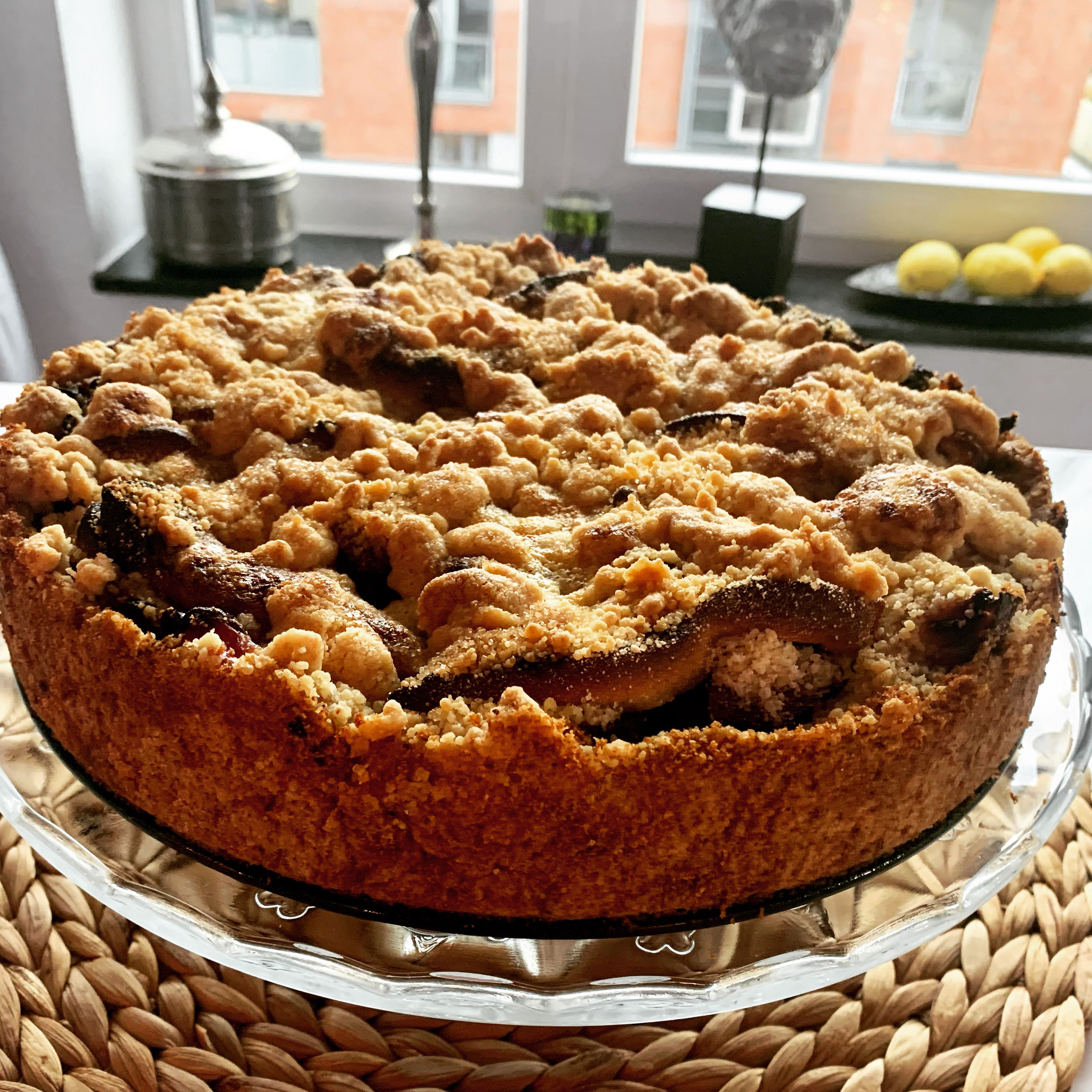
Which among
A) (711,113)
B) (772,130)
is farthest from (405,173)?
(772,130)

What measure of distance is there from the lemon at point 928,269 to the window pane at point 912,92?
46cm

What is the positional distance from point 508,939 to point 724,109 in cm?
252

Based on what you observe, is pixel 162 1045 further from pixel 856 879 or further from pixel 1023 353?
pixel 1023 353

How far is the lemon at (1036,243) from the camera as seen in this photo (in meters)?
2.71

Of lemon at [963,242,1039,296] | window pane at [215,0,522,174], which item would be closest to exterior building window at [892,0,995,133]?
lemon at [963,242,1039,296]

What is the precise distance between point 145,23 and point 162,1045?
2.54m

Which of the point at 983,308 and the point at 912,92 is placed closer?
the point at 983,308

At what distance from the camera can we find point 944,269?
103 inches

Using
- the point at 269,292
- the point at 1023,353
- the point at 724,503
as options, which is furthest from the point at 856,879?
the point at 1023,353

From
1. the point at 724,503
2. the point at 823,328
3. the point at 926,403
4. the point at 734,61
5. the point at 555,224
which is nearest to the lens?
the point at 724,503

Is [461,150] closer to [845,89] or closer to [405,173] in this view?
[405,173]

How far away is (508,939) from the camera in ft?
3.08

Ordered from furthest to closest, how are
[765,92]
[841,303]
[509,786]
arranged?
[841,303] < [765,92] < [509,786]

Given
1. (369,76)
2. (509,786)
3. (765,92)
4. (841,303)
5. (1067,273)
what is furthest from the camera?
(369,76)
